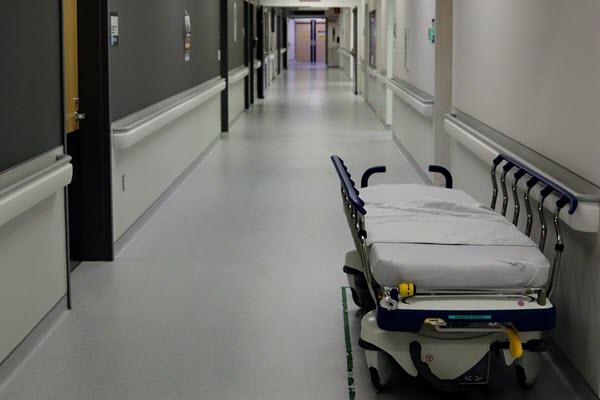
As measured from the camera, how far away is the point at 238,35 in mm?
15938

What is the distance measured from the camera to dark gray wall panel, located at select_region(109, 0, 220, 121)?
19.8 feet

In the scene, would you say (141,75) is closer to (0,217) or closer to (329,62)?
(0,217)

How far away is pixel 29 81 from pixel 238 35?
12233 millimetres

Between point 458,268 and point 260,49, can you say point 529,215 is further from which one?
point 260,49

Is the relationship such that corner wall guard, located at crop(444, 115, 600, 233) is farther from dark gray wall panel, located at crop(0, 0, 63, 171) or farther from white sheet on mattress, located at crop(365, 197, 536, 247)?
dark gray wall panel, located at crop(0, 0, 63, 171)

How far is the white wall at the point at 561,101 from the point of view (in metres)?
3.36

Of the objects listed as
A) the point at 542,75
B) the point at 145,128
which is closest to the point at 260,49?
the point at 145,128

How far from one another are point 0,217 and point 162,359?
1.07m

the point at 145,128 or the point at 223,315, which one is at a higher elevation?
the point at 145,128

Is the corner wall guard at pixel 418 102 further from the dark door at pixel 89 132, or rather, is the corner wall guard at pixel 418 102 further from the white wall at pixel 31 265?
the white wall at pixel 31 265

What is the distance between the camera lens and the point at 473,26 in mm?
6156

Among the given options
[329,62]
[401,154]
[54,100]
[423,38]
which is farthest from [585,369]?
[329,62]

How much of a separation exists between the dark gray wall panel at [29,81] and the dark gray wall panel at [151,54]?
1312 mm

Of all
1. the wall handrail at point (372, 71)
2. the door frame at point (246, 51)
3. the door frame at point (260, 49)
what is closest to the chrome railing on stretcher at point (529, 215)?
the wall handrail at point (372, 71)
